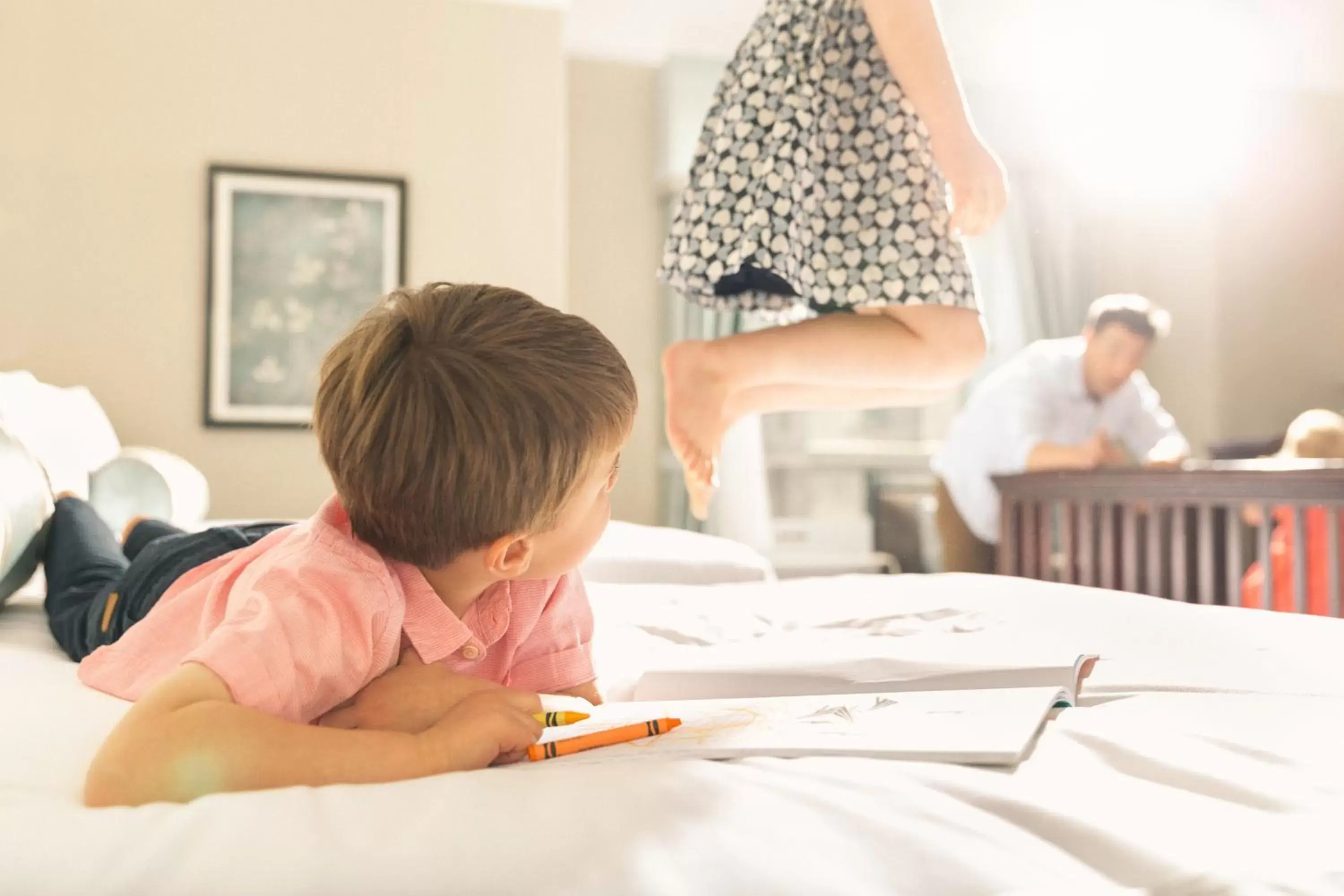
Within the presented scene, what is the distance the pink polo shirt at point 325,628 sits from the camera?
0.68m

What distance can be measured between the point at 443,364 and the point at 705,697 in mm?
369

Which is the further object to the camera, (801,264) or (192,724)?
(801,264)

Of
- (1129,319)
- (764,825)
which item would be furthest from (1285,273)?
(764,825)

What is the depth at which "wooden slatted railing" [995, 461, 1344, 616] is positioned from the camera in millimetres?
2014

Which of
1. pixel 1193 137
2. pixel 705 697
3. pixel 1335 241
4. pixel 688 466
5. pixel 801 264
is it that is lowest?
pixel 705 697

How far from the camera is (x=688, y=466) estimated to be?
1.58 metres

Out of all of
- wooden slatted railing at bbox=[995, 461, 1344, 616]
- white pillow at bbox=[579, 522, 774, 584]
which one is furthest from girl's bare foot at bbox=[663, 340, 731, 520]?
wooden slatted railing at bbox=[995, 461, 1344, 616]

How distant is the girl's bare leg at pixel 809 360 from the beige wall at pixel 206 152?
2.14 metres

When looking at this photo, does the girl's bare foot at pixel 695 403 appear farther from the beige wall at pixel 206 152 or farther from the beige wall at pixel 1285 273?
the beige wall at pixel 1285 273

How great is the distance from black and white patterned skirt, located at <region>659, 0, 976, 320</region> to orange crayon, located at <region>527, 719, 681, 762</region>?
867 millimetres

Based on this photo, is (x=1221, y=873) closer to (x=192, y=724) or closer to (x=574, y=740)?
(x=574, y=740)

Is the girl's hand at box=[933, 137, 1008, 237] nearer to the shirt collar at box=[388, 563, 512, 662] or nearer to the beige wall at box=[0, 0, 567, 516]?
the shirt collar at box=[388, 563, 512, 662]

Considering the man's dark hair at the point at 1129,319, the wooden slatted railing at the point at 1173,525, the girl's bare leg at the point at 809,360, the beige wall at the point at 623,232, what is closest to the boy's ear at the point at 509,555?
the girl's bare leg at the point at 809,360

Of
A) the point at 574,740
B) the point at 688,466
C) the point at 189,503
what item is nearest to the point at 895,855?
the point at 574,740
